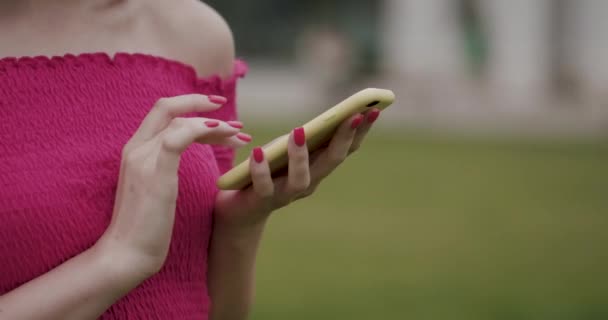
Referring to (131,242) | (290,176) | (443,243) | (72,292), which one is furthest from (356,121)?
(443,243)

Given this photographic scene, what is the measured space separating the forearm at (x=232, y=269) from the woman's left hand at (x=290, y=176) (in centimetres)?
3

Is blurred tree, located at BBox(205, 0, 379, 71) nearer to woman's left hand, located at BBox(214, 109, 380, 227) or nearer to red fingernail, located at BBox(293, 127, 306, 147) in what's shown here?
woman's left hand, located at BBox(214, 109, 380, 227)

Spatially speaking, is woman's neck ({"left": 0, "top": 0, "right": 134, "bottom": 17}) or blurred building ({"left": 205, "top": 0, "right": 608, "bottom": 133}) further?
blurred building ({"left": 205, "top": 0, "right": 608, "bottom": 133})

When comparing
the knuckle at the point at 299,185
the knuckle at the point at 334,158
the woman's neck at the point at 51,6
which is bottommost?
the knuckle at the point at 299,185

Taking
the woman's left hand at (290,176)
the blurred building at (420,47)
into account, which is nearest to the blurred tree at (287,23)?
the blurred building at (420,47)

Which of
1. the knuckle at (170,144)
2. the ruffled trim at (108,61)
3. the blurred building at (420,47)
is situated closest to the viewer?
the knuckle at (170,144)

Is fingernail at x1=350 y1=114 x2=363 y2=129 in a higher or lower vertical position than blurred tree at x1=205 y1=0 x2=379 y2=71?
higher

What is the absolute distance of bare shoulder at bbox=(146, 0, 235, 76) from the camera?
2168 mm

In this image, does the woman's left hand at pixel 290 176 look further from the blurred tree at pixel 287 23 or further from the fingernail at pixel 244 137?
the blurred tree at pixel 287 23

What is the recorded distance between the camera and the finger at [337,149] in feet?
6.18

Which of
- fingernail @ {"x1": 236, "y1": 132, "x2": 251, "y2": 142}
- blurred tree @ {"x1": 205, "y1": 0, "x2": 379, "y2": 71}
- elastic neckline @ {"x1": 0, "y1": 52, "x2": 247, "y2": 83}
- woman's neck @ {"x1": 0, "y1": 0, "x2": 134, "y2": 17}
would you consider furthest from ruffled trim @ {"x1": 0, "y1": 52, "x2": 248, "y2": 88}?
blurred tree @ {"x1": 205, "y1": 0, "x2": 379, "y2": 71}

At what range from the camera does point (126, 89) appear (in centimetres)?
205

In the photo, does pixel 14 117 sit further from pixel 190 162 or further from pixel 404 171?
pixel 404 171

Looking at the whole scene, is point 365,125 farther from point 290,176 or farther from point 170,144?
point 170,144
